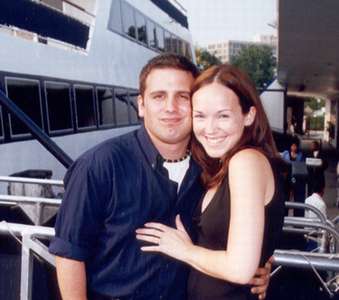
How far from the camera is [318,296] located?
270cm

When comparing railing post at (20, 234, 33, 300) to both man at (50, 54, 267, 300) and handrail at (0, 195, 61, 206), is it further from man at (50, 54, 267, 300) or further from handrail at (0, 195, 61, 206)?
handrail at (0, 195, 61, 206)

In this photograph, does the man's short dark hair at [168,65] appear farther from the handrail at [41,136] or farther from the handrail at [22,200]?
the handrail at [41,136]

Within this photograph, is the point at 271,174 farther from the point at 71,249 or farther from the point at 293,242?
the point at 293,242

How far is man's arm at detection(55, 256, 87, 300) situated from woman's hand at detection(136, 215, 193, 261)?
26 centimetres

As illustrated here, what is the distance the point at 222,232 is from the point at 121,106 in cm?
1015

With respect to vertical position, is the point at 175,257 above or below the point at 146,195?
below

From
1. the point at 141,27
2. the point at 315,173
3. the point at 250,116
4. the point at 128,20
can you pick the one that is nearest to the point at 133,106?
the point at 128,20

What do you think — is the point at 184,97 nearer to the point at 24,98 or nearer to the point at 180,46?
the point at 24,98

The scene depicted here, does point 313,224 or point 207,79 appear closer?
point 207,79

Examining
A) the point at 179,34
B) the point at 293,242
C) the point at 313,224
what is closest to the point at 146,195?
the point at 313,224

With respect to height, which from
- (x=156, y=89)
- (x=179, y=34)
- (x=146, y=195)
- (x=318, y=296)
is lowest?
(x=318, y=296)

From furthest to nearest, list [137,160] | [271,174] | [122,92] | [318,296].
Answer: [122,92], [318,296], [137,160], [271,174]

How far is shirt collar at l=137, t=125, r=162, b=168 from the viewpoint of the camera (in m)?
2.06

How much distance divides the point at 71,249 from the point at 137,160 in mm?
446
